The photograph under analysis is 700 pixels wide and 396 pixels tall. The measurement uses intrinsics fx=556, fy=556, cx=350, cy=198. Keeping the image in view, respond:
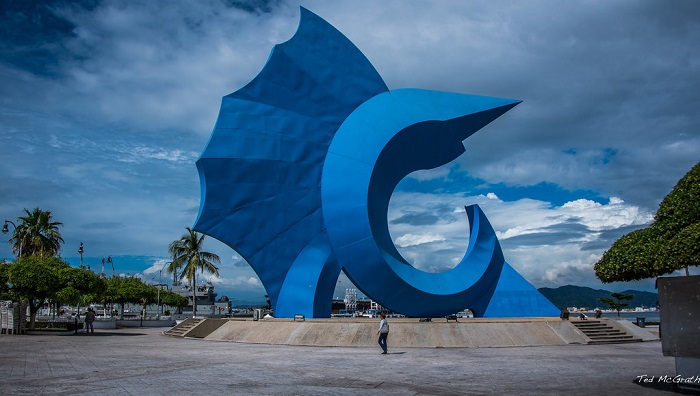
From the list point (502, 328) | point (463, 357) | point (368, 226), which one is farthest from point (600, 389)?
point (368, 226)

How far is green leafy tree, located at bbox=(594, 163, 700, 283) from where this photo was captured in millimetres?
7750

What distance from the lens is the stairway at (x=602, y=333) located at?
22172mm

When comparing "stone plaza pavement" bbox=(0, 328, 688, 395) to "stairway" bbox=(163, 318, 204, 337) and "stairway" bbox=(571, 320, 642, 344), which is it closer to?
"stairway" bbox=(571, 320, 642, 344)

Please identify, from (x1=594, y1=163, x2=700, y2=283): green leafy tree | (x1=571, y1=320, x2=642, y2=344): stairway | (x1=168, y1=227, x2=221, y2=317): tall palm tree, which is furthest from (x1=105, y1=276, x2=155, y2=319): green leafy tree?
(x1=594, y1=163, x2=700, y2=283): green leafy tree

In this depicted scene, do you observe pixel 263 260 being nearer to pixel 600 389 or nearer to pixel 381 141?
pixel 381 141

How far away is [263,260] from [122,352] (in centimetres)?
798

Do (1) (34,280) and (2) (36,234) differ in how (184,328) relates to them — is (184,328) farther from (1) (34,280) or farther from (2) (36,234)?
(2) (36,234)

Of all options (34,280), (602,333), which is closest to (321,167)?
(602,333)

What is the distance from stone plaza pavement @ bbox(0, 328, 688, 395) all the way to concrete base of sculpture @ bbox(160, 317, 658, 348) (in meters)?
1.02

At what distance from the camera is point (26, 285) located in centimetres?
2906

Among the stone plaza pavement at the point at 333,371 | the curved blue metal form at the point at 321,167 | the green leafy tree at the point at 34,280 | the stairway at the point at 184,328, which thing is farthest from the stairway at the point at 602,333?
the green leafy tree at the point at 34,280

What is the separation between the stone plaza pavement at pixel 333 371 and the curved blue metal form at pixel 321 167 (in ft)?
18.3

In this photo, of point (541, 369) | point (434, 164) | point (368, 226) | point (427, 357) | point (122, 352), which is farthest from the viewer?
point (434, 164)

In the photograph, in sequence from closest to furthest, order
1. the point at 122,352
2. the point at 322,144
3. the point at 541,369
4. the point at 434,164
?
the point at 541,369, the point at 122,352, the point at 322,144, the point at 434,164
